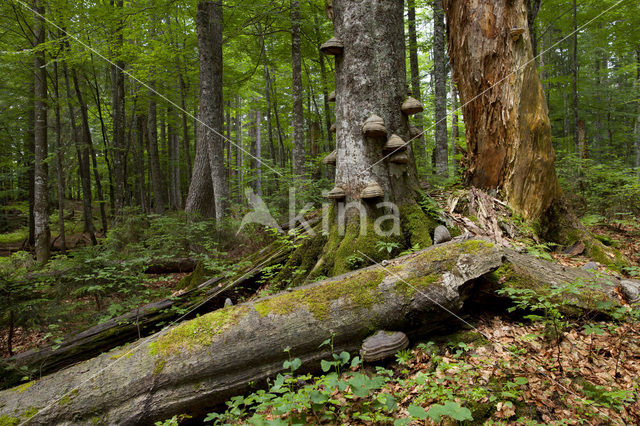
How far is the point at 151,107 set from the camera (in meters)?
15.3

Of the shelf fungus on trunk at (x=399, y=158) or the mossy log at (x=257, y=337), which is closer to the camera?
the mossy log at (x=257, y=337)

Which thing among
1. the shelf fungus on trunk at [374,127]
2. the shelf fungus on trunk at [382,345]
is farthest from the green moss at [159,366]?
the shelf fungus on trunk at [374,127]

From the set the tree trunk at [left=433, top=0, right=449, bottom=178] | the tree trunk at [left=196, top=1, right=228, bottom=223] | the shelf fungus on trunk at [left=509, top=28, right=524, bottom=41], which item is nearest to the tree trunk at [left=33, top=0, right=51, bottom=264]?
A: the tree trunk at [left=196, top=1, right=228, bottom=223]

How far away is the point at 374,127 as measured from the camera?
155 inches

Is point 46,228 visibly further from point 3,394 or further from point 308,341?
point 308,341

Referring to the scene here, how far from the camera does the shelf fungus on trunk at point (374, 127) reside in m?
3.96

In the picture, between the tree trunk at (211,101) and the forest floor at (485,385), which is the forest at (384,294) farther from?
the tree trunk at (211,101)

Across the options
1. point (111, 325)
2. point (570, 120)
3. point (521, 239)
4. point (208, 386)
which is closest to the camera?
point (208, 386)

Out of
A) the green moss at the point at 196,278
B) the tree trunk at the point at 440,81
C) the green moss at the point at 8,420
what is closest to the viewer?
the green moss at the point at 8,420

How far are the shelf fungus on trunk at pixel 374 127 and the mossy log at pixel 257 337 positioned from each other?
5.37 ft

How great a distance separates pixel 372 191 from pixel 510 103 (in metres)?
2.76

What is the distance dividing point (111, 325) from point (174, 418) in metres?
2.06

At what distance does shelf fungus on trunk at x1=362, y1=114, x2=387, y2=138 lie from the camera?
396cm

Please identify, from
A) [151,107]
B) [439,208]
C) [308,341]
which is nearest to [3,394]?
[308,341]
